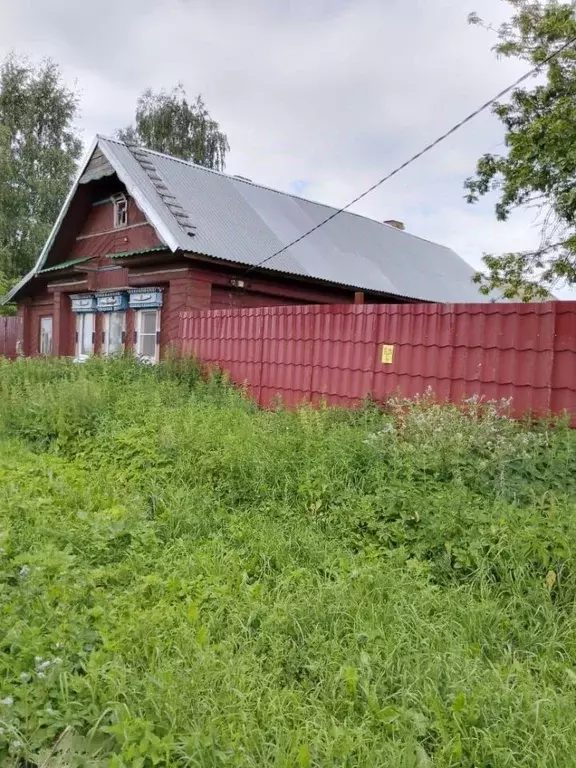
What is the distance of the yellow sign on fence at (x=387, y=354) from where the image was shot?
6.22 meters

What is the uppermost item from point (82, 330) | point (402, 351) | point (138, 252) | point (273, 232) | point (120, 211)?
point (120, 211)

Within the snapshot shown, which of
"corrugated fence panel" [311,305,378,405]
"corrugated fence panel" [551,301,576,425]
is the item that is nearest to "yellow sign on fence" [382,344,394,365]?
"corrugated fence panel" [311,305,378,405]

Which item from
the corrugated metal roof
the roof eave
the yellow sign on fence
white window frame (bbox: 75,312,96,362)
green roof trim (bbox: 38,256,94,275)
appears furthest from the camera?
white window frame (bbox: 75,312,96,362)

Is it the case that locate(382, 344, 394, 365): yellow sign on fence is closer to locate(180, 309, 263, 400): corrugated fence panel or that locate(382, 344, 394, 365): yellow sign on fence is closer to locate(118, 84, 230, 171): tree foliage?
locate(180, 309, 263, 400): corrugated fence panel

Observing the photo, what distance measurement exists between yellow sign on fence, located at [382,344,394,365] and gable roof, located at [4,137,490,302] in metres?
4.87

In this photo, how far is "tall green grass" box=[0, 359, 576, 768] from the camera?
204 cm

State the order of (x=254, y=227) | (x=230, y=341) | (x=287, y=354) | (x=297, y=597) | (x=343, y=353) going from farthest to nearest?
(x=254, y=227), (x=230, y=341), (x=287, y=354), (x=343, y=353), (x=297, y=597)

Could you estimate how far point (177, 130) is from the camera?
25.5 metres

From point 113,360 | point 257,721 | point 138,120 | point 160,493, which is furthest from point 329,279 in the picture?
point 138,120

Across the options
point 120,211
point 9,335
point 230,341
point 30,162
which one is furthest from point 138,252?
point 30,162

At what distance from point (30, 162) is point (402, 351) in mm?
21913

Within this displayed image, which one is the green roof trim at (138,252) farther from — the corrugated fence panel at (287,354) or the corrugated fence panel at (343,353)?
the corrugated fence panel at (343,353)

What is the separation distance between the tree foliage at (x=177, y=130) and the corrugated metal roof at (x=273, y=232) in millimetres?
12437

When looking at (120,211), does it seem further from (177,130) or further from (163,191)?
(177,130)
